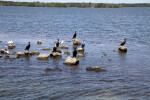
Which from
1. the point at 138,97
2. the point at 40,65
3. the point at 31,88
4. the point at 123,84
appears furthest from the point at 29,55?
the point at 138,97

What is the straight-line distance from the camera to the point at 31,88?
752 inches

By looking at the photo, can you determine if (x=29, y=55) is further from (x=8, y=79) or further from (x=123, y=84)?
(x=123, y=84)

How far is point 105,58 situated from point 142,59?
14.0 feet

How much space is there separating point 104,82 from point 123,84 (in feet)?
5.01

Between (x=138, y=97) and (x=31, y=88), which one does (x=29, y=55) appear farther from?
(x=138, y=97)

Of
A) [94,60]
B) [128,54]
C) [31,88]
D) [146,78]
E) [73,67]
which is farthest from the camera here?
[128,54]

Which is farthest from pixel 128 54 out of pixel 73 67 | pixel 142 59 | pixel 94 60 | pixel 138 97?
pixel 138 97

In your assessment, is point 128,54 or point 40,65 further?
point 128,54

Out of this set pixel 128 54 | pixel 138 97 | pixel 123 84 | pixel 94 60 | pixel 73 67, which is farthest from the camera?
pixel 128 54

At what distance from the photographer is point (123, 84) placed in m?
20.4

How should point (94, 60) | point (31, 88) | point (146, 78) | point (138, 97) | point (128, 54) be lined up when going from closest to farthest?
point (138, 97)
point (31, 88)
point (146, 78)
point (94, 60)
point (128, 54)

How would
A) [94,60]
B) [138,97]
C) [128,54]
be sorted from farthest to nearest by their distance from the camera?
[128,54], [94,60], [138,97]

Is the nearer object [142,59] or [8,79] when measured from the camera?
[8,79]

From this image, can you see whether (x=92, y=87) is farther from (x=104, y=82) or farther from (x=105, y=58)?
(x=105, y=58)
